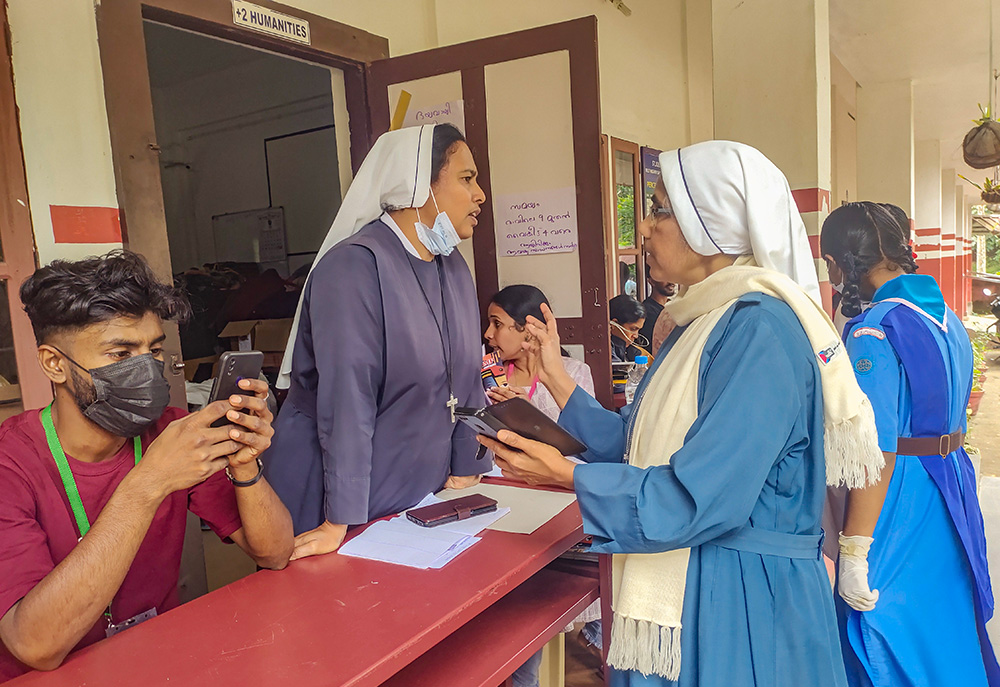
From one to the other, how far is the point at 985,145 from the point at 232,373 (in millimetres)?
7477

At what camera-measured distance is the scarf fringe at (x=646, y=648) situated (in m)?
1.49

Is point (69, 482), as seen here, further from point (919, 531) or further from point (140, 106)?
point (919, 531)

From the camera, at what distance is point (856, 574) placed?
7.38 feet

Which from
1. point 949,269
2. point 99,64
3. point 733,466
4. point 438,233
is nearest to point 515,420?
point 733,466

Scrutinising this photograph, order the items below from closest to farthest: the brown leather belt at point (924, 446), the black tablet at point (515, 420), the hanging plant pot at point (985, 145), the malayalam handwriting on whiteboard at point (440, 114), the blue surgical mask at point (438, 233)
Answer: the black tablet at point (515, 420)
the blue surgical mask at point (438, 233)
the brown leather belt at point (924, 446)
the malayalam handwriting on whiteboard at point (440, 114)
the hanging plant pot at point (985, 145)

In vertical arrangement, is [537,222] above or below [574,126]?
below

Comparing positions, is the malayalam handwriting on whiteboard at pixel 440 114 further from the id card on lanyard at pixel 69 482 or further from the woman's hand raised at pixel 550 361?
the id card on lanyard at pixel 69 482

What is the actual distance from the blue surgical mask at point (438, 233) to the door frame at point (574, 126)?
0.96 meters

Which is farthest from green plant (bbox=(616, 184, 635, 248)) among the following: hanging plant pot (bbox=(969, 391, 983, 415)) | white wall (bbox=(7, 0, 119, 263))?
hanging plant pot (bbox=(969, 391, 983, 415))

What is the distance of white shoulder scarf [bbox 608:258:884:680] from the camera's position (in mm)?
1483

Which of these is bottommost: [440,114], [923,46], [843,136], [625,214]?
[625,214]

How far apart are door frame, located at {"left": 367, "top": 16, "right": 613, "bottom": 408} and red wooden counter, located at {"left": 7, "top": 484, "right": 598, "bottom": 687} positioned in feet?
4.34

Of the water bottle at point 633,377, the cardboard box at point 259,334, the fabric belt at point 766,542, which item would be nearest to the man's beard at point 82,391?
the fabric belt at point 766,542

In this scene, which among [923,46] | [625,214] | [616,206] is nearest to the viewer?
[616,206]
